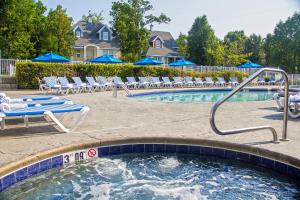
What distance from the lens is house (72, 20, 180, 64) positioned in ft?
126

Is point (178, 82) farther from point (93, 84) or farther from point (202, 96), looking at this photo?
point (93, 84)

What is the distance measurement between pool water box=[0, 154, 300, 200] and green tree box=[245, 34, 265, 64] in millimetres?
48534

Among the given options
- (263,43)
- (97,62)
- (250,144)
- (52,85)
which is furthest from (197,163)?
(263,43)

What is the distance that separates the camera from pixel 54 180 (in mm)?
3977

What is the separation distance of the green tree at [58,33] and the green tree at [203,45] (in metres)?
16.2

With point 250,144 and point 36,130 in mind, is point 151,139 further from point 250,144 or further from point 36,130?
point 36,130

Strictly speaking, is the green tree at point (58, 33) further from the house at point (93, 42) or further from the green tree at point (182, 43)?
the green tree at point (182, 43)

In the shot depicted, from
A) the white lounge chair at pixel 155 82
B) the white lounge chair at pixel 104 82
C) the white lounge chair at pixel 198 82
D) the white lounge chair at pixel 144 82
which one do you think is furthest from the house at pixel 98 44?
the white lounge chair at pixel 104 82

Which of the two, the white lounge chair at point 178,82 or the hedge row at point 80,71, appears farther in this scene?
the white lounge chair at point 178,82

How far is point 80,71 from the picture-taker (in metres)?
19.0

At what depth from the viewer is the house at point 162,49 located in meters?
42.9

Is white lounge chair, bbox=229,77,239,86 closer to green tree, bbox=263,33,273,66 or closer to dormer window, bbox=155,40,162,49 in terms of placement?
dormer window, bbox=155,40,162,49

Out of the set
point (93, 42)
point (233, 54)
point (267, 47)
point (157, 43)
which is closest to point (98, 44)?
point (93, 42)

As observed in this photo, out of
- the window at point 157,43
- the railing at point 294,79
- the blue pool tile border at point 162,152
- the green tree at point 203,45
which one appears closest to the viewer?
the blue pool tile border at point 162,152
